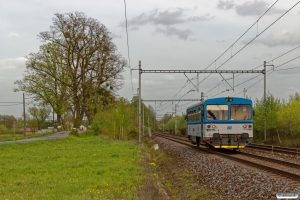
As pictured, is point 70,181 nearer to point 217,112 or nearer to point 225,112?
point 217,112

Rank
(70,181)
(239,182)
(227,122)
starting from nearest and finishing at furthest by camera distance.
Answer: (239,182), (70,181), (227,122)

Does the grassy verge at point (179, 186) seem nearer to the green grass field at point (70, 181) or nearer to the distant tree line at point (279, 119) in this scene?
the green grass field at point (70, 181)

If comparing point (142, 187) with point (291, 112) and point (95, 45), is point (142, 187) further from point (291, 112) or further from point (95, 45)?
point (95, 45)

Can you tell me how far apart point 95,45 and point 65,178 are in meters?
31.8

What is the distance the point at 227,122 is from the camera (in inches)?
929

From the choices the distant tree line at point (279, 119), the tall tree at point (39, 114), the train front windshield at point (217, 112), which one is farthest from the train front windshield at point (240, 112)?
the tall tree at point (39, 114)

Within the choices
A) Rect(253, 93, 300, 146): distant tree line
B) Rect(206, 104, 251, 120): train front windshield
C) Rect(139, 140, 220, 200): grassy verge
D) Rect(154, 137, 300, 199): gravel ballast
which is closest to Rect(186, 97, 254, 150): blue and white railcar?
Rect(206, 104, 251, 120): train front windshield

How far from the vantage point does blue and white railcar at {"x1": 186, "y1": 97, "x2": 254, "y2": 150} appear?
23.5 m

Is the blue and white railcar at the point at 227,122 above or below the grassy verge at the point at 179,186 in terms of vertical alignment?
above

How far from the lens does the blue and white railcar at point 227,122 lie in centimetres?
2355

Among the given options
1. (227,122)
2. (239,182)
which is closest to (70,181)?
(239,182)

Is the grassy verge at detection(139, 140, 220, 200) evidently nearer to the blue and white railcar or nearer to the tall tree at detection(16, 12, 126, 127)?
the blue and white railcar

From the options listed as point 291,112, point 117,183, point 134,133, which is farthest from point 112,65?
point 117,183

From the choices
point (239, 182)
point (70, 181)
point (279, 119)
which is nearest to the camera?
point (239, 182)
